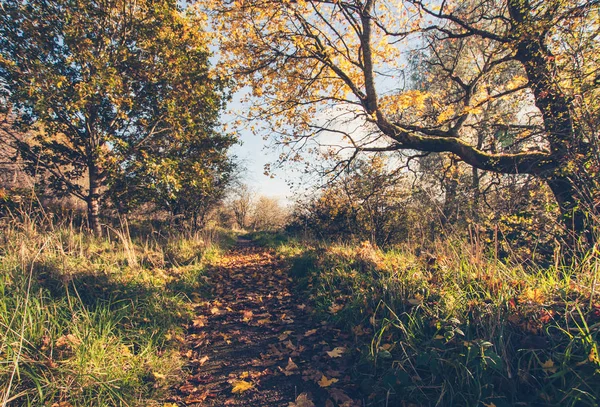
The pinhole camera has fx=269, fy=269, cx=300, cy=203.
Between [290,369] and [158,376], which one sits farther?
[290,369]

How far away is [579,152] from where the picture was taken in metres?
3.90

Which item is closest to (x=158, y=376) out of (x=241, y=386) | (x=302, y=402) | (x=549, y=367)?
(x=241, y=386)

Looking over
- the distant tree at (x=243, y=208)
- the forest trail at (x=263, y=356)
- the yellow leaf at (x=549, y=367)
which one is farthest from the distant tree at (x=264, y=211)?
the yellow leaf at (x=549, y=367)

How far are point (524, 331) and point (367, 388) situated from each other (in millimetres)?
1460

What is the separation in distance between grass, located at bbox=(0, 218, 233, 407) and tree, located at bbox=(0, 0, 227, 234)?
3806 millimetres

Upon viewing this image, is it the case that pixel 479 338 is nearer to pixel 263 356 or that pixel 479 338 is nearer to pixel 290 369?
pixel 290 369

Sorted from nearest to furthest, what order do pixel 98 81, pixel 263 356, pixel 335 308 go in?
1. pixel 263 356
2. pixel 335 308
3. pixel 98 81

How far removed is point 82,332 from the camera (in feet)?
8.93

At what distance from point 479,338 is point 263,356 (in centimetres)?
226

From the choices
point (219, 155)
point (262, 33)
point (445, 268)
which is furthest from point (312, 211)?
point (445, 268)

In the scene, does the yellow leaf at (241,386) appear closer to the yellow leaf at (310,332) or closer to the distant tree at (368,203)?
the yellow leaf at (310,332)

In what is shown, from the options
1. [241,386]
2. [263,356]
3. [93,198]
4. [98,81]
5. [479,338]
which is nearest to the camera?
[479,338]

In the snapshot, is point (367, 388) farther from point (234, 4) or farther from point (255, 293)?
point (234, 4)

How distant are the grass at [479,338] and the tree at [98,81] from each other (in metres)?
7.51
